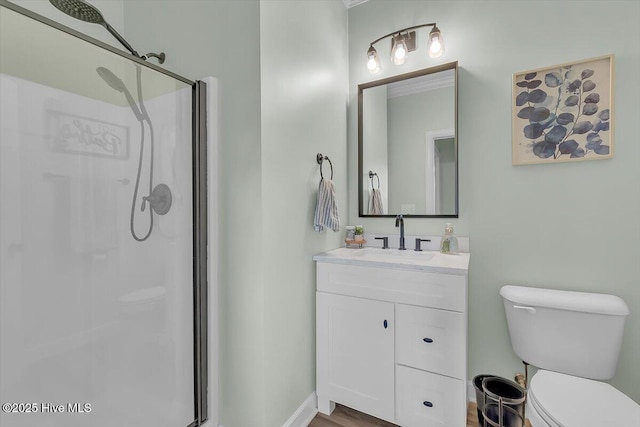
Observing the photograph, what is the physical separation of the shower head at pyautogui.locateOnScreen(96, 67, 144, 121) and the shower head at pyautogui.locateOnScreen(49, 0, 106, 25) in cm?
51

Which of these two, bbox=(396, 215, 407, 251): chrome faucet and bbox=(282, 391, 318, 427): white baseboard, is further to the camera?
bbox=(396, 215, 407, 251): chrome faucet

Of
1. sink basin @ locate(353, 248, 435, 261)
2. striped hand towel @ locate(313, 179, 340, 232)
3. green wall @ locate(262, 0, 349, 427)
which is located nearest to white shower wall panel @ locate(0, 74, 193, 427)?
green wall @ locate(262, 0, 349, 427)

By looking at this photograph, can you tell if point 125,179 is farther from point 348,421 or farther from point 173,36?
point 348,421

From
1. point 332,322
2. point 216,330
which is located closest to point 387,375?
point 332,322

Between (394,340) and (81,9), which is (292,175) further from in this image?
(81,9)

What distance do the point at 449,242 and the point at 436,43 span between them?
1207 millimetres

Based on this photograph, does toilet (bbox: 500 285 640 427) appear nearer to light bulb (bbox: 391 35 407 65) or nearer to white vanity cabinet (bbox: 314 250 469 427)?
white vanity cabinet (bbox: 314 250 469 427)

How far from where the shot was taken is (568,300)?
4.37 ft

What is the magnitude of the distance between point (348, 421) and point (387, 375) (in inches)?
15.6

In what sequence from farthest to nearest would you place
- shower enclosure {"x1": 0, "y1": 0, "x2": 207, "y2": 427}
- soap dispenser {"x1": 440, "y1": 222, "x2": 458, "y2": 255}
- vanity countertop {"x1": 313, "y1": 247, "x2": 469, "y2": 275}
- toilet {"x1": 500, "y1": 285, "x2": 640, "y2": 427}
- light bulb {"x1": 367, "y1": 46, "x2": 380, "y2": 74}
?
1. light bulb {"x1": 367, "y1": 46, "x2": 380, "y2": 74}
2. soap dispenser {"x1": 440, "y1": 222, "x2": 458, "y2": 255}
3. vanity countertop {"x1": 313, "y1": 247, "x2": 469, "y2": 275}
4. toilet {"x1": 500, "y1": 285, "x2": 640, "y2": 427}
5. shower enclosure {"x1": 0, "y1": 0, "x2": 207, "y2": 427}

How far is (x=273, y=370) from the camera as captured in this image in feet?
4.53

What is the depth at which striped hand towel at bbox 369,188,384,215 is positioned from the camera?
81.6 inches

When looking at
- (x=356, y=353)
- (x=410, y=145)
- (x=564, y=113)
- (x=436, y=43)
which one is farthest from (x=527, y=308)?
(x=436, y=43)

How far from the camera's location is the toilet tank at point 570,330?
1.27 meters
